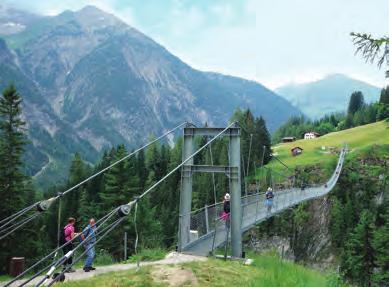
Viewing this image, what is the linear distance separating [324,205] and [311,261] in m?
8.97

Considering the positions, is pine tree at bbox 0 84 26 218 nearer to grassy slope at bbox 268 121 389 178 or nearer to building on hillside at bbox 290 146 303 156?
grassy slope at bbox 268 121 389 178

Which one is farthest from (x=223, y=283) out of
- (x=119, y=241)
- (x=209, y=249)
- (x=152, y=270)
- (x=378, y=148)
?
(x=378, y=148)

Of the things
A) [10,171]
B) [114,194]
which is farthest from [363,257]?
[10,171]

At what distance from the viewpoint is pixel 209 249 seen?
15.1 meters

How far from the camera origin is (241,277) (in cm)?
969

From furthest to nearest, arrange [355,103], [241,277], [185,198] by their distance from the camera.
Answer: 1. [355,103]
2. [185,198]
3. [241,277]

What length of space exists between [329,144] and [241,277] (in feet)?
256

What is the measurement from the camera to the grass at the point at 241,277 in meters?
6.87

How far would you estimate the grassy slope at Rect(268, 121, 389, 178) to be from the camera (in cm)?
7300

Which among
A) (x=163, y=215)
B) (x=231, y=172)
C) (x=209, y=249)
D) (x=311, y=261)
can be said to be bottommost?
(x=311, y=261)

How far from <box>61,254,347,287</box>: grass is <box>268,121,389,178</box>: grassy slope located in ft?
195

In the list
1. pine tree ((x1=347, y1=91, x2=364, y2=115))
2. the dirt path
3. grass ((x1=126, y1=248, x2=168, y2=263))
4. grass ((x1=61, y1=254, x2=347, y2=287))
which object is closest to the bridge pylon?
grass ((x1=126, y1=248, x2=168, y2=263))

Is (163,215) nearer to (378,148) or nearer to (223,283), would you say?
(378,148)

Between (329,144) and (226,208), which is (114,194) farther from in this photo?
(329,144)
